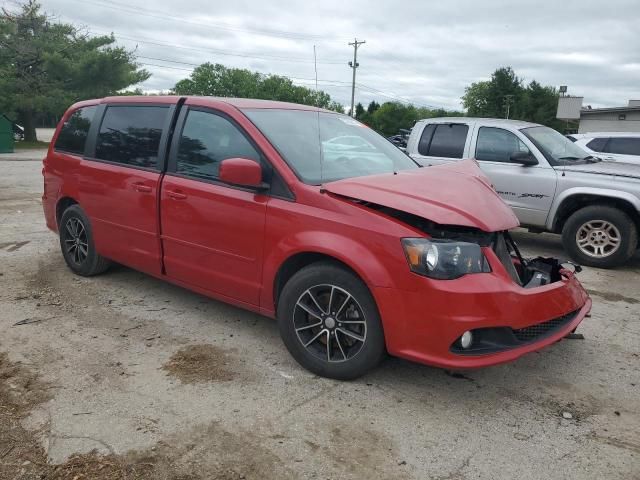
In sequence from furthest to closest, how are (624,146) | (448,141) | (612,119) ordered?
1. (612,119)
2. (624,146)
3. (448,141)

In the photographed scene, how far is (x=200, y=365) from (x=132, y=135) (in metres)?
2.24

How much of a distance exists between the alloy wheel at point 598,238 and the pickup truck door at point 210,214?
4.80 m

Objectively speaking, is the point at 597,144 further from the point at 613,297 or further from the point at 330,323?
the point at 330,323

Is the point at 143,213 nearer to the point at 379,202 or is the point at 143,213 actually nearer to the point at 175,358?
the point at 175,358

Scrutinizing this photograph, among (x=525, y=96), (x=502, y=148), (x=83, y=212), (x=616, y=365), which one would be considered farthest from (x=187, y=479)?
(x=525, y=96)

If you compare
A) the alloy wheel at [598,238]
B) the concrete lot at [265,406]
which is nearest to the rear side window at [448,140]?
the alloy wheel at [598,238]

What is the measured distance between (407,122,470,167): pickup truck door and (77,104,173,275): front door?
4534mm

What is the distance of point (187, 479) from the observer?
97.0 inches

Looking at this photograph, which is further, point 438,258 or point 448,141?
point 448,141

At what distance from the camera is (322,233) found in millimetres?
3305

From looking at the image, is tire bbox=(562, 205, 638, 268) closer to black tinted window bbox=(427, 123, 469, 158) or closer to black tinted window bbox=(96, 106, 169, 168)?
black tinted window bbox=(427, 123, 469, 158)

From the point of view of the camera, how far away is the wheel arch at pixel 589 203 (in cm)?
638

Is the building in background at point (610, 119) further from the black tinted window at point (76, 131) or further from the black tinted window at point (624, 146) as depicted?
the black tinted window at point (76, 131)

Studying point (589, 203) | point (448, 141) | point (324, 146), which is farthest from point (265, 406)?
point (448, 141)
